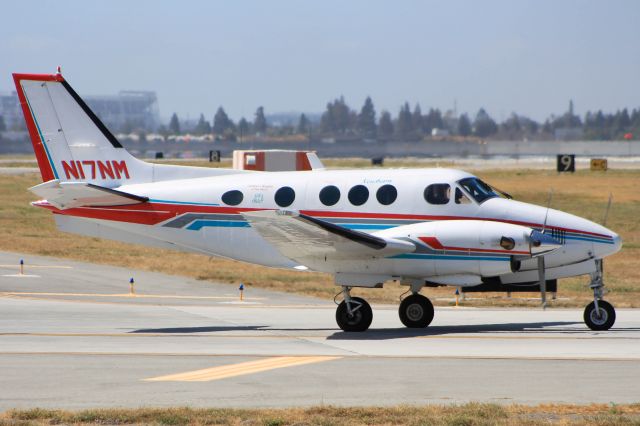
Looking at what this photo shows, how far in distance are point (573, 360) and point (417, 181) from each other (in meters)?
5.82

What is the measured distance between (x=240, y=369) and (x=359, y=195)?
6309 millimetres

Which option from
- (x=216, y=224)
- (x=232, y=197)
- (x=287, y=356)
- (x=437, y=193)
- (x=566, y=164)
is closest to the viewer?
(x=287, y=356)

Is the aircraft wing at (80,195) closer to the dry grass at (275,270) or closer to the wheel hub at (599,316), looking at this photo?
the dry grass at (275,270)

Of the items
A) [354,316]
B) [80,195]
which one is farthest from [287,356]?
[80,195]

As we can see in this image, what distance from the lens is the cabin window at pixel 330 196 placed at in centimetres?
2112

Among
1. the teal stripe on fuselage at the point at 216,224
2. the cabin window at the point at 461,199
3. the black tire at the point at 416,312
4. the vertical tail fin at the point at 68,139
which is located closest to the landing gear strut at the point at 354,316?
the black tire at the point at 416,312

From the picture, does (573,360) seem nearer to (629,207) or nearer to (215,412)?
(215,412)

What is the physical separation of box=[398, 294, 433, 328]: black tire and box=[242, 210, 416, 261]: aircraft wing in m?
1.41

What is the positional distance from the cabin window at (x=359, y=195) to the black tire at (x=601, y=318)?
5.09 meters

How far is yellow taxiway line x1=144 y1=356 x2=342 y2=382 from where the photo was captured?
15.0 m

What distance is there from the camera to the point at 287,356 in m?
17.1

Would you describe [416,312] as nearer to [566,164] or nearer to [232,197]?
[232,197]

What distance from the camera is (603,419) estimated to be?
39.8 feet

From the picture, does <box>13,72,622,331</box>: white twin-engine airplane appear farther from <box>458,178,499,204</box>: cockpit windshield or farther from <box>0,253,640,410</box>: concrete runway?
<box>0,253,640,410</box>: concrete runway
